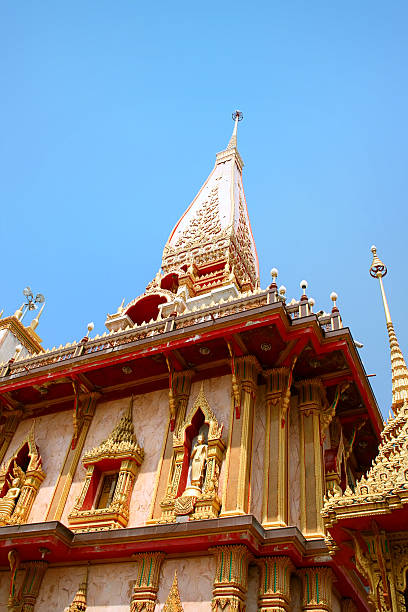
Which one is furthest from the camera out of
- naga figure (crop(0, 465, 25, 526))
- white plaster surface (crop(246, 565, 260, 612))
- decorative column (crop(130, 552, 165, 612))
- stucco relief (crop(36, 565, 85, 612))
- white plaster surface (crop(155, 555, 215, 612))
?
naga figure (crop(0, 465, 25, 526))

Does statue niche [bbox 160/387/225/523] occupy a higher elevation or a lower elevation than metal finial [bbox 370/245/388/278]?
lower

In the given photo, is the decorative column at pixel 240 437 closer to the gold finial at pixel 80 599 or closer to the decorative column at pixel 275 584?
the decorative column at pixel 275 584

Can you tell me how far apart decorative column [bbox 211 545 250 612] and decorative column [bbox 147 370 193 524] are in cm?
203

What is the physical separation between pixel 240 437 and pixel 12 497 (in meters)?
6.24

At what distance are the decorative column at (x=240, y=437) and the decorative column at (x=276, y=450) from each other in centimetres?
37

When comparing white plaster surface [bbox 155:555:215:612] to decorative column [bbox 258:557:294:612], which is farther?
white plaster surface [bbox 155:555:215:612]

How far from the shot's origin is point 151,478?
12.2 meters

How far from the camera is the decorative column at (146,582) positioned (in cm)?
1000

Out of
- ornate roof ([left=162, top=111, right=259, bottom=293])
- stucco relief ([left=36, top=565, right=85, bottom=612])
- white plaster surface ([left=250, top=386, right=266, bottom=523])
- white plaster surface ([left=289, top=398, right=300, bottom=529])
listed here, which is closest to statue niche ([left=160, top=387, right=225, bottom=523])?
→ white plaster surface ([left=250, top=386, right=266, bottom=523])

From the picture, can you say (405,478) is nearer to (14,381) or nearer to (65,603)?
(65,603)

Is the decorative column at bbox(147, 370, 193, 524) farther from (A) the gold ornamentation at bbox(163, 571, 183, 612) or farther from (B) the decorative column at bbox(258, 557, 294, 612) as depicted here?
(B) the decorative column at bbox(258, 557, 294, 612)

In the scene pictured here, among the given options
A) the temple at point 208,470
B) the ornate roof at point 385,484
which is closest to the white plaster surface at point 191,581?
the temple at point 208,470

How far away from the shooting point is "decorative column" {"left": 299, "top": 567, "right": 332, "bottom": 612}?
9.28 m

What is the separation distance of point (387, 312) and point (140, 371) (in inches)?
249
